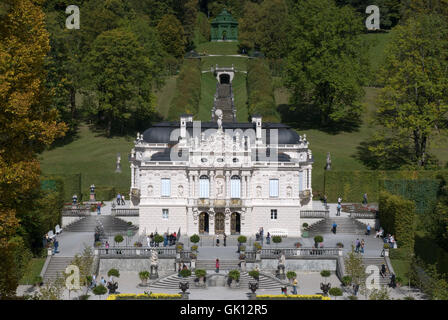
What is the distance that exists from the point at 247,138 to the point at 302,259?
13.5m

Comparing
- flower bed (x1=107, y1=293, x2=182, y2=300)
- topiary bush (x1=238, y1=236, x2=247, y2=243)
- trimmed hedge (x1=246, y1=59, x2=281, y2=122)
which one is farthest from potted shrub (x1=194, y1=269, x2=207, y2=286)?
trimmed hedge (x1=246, y1=59, x2=281, y2=122)

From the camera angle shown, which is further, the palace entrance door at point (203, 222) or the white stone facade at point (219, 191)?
the palace entrance door at point (203, 222)

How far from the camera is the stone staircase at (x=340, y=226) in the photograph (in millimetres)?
72750

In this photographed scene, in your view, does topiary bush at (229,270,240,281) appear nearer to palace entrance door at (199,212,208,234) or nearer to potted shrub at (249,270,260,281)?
potted shrub at (249,270,260,281)

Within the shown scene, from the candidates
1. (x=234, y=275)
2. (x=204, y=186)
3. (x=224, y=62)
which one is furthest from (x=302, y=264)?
(x=224, y=62)

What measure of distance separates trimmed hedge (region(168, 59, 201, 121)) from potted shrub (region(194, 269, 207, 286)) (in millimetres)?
41782

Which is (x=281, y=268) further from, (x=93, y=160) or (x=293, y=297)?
(x=93, y=160)

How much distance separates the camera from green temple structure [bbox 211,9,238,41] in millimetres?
169250

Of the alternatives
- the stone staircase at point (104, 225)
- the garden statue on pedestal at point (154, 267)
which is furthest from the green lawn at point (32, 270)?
the stone staircase at point (104, 225)

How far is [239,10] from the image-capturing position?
181250 mm

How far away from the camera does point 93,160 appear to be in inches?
3585

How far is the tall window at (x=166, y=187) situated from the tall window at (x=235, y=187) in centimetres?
571

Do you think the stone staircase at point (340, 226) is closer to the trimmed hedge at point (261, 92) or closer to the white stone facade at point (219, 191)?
the white stone facade at point (219, 191)
